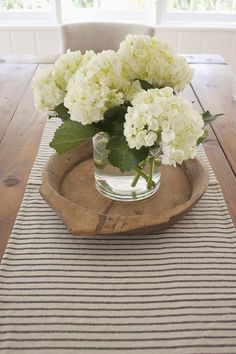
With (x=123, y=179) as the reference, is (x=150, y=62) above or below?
above

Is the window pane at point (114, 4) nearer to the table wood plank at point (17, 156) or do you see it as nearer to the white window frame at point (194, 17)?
the white window frame at point (194, 17)

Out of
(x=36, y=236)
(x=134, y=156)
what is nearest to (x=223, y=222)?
(x=134, y=156)

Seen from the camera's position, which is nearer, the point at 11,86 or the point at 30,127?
the point at 30,127

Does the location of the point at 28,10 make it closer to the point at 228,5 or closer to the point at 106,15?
the point at 106,15

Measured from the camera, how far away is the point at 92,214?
0.63 meters

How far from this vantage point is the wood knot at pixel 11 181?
0.82 m

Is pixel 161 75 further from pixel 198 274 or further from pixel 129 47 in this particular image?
pixel 198 274

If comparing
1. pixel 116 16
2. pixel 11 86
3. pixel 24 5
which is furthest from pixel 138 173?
pixel 24 5

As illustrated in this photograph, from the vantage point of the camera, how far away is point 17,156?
0.94 metres

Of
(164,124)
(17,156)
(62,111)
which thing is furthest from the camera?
(17,156)

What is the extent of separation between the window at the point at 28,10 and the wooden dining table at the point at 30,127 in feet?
3.53

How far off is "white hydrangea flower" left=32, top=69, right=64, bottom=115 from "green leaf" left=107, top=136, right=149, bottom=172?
14 cm

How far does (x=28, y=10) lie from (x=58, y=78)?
223 cm

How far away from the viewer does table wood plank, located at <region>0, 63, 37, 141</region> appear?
117cm
